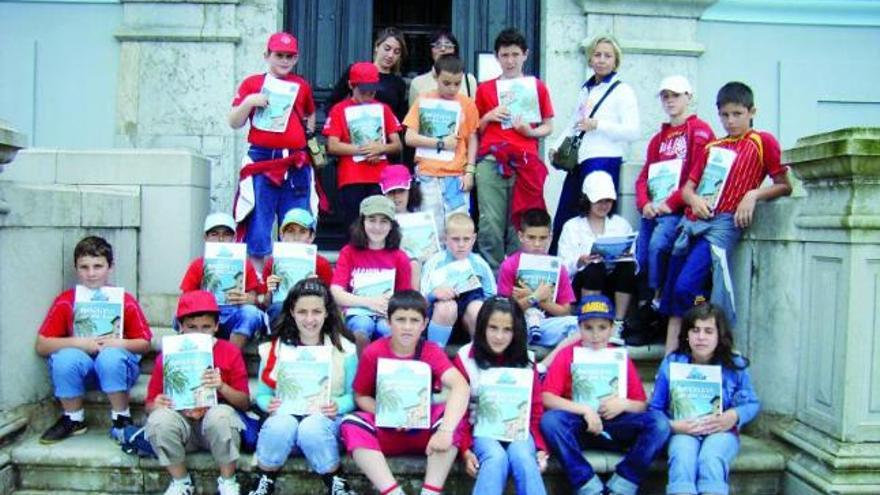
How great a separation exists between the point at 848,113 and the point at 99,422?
6.94 meters

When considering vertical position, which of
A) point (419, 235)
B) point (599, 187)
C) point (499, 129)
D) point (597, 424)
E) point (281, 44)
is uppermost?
point (281, 44)

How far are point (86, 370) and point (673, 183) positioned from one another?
12.2 ft

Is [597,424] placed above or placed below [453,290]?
below

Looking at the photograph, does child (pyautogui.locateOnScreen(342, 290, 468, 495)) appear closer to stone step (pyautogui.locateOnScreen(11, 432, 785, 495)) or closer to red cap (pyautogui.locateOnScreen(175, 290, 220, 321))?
stone step (pyautogui.locateOnScreen(11, 432, 785, 495))

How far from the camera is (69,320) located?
5273 millimetres

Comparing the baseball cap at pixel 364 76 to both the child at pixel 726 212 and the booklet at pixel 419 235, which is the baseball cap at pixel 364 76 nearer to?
the booklet at pixel 419 235

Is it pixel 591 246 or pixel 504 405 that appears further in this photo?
pixel 591 246

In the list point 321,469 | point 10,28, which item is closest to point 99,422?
point 321,469

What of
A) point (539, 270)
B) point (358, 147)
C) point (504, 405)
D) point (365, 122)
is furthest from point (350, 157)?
point (504, 405)

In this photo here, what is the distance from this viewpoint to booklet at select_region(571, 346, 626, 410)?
15.9 feet

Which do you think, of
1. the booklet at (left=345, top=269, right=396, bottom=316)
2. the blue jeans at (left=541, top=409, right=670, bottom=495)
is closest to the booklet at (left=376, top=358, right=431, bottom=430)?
the blue jeans at (left=541, top=409, right=670, bottom=495)

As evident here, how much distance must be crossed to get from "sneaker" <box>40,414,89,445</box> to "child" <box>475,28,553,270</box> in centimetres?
291

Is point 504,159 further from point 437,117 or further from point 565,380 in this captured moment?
point 565,380

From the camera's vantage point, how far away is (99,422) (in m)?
5.32
